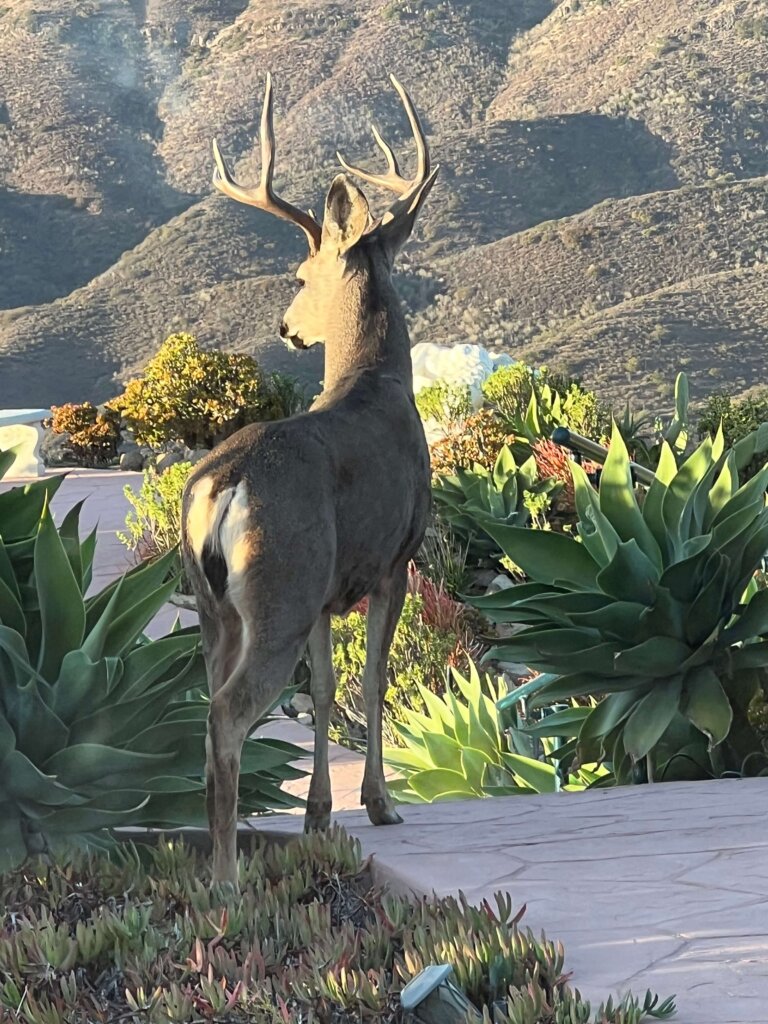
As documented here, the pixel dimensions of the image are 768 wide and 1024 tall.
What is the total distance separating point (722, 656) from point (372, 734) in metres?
1.97

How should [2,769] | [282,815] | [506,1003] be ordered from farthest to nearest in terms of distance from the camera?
[282,815] < [2,769] < [506,1003]

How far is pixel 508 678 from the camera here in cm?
980

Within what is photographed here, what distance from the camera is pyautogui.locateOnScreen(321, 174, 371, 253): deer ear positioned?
A: 421cm

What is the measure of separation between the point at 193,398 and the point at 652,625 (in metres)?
15.1

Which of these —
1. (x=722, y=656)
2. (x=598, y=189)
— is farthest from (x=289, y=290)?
(x=722, y=656)

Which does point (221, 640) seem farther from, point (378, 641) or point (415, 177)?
point (415, 177)

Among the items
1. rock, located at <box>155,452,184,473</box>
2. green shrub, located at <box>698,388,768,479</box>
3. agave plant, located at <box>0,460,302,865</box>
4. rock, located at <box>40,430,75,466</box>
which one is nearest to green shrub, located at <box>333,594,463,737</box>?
agave plant, located at <box>0,460,302,865</box>

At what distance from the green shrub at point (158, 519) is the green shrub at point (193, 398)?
20.1ft

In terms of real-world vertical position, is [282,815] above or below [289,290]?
below

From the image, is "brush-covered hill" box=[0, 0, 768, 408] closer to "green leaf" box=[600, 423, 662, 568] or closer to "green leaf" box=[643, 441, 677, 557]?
"green leaf" box=[643, 441, 677, 557]

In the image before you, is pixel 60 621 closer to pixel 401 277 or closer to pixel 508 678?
pixel 508 678

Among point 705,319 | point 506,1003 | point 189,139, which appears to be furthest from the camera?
point 189,139

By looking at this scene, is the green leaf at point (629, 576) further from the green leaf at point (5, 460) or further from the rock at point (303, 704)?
the rock at point (303, 704)

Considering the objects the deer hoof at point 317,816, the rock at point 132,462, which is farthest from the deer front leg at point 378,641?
the rock at point 132,462
